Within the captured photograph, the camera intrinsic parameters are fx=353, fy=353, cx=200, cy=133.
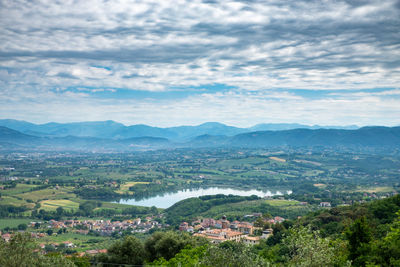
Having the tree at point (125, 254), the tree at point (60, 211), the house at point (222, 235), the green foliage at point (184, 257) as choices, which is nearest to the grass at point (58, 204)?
the tree at point (60, 211)

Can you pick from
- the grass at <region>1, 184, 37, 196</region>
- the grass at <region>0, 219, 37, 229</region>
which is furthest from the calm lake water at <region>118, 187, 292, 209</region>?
Result: the grass at <region>0, 219, 37, 229</region>

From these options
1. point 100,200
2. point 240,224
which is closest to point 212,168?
point 100,200

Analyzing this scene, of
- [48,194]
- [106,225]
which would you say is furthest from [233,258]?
[48,194]

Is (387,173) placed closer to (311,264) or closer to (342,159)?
(342,159)

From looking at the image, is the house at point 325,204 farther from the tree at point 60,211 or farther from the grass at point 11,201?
the grass at point 11,201

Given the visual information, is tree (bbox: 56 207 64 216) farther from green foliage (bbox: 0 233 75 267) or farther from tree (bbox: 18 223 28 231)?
green foliage (bbox: 0 233 75 267)

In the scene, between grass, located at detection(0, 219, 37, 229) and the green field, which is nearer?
grass, located at detection(0, 219, 37, 229)

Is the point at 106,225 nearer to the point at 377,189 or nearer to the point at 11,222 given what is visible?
the point at 11,222
